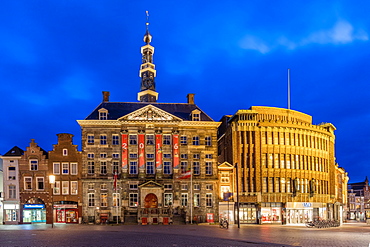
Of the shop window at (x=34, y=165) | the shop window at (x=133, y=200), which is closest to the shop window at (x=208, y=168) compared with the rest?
the shop window at (x=133, y=200)

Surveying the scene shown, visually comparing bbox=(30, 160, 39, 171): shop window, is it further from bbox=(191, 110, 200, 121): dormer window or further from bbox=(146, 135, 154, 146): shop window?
bbox=(191, 110, 200, 121): dormer window

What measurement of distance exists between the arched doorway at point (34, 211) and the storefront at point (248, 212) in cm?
3094

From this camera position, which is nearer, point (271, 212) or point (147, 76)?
point (271, 212)

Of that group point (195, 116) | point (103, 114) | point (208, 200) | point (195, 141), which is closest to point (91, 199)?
point (103, 114)

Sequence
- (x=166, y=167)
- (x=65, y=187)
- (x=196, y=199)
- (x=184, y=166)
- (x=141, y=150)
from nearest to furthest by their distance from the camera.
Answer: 1. (x=65, y=187)
2. (x=196, y=199)
3. (x=141, y=150)
4. (x=166, y=167)
5. (x=184, y=166)

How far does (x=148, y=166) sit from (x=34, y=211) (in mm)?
18535

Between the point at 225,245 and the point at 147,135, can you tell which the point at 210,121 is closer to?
the point at 147,135

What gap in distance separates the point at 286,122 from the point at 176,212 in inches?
976

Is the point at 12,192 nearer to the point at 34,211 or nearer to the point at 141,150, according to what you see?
the point at 34,211

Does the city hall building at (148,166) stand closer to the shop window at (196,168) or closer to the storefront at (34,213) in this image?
the shop window at (196,168)

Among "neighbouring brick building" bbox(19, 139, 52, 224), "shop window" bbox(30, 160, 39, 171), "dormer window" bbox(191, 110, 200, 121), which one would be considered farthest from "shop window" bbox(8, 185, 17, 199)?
"dormer window" bbox(191, 110, 200, 121)

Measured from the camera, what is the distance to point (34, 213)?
2729 inches

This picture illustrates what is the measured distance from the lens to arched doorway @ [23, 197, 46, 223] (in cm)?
6888

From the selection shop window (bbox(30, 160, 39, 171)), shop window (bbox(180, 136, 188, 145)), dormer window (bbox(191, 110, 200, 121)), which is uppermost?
A: dormer window (bbox(191, 110, 200, 121))
